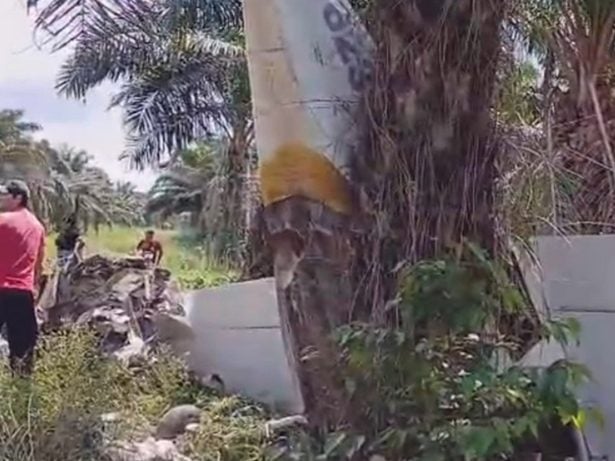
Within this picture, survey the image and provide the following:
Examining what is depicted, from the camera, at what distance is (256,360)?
7.49m

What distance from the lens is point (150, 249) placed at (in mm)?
13023

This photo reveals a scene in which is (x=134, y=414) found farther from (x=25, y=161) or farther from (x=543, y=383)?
(x=25, y=161)

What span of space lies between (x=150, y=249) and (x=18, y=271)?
21.8ft

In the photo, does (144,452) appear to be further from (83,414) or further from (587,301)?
(587,301)

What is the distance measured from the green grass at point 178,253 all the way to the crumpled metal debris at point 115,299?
65cm

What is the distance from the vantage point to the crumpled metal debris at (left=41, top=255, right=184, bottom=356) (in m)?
9.13

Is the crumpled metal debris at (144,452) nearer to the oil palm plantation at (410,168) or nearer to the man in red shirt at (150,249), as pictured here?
the oil palm plantation at (410,168)

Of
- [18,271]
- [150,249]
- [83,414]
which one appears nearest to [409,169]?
[83,414]

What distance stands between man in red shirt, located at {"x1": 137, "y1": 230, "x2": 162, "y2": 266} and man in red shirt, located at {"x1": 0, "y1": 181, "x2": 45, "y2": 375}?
216 inches

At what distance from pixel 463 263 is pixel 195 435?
8.22 ft

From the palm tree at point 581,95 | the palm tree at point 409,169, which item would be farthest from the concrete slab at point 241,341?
the palm tree at point 409,169

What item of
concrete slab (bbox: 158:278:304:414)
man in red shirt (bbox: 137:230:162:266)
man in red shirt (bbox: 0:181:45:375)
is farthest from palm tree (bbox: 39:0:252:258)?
man in red shirt (bbox: 0:181:45:375)

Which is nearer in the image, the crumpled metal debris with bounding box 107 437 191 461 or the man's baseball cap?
the crumpled metal debris with bounding box 107 437 191 461

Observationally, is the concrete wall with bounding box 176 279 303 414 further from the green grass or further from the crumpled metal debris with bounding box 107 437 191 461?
the green grass
